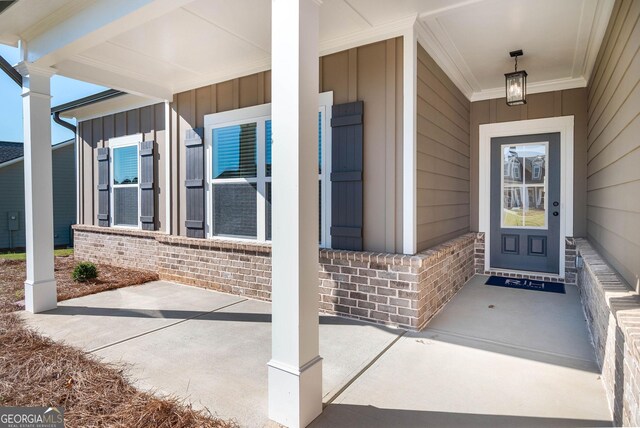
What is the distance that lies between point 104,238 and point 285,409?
5.66m

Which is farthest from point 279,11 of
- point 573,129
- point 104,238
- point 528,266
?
point 104,238

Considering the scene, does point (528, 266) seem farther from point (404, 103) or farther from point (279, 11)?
point (279, 11)

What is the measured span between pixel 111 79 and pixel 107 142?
7.83 feet

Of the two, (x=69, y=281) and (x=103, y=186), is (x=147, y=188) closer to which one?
(x=103, y=186)

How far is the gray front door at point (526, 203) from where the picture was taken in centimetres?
495

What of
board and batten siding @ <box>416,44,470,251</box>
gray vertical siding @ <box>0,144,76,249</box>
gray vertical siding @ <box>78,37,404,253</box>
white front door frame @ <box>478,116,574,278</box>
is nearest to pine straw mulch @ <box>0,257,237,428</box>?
gray vertical siding @ <box>78,37,404,253</box>

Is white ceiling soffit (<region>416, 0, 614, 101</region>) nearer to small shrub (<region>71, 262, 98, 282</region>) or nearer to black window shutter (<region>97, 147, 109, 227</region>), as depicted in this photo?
small shrub (<region>71, 262, 98, 282</region>)

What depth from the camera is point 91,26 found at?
314 cm

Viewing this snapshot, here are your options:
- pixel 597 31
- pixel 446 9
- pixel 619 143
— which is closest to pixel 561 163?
pixel 597 31

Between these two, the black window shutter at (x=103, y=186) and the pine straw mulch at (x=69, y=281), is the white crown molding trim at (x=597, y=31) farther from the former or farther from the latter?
the black window shutter at (x=103, y=186)

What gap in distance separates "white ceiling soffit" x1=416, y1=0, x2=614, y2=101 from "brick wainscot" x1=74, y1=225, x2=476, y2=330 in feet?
6.84

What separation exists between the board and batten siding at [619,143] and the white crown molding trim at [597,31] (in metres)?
0.07

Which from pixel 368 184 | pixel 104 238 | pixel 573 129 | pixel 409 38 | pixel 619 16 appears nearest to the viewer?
pixel 619 16

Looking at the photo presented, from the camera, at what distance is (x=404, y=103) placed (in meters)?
3.35
